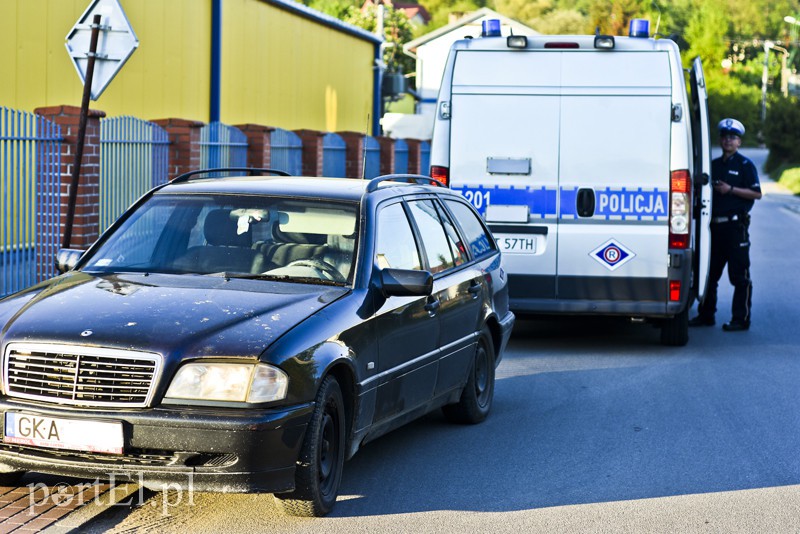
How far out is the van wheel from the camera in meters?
11.7

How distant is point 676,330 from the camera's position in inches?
463

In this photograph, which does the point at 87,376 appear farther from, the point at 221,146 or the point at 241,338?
the point at 221,146

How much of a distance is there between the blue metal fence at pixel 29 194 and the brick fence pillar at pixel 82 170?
0.29 ft

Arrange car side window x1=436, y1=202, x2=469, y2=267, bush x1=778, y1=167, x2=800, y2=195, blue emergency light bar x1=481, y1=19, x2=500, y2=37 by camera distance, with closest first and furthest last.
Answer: car side window x1=436, y1=202, x2=469, y2=267 → blue emergency light bar x1=481, y1=19, x2=500, y2=37 → bush x1=778, y1=167, x2=800, y2=195

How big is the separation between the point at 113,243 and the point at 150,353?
1.71 m

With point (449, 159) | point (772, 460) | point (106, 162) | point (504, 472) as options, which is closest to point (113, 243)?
point (504, 472)

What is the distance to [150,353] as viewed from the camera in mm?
5367

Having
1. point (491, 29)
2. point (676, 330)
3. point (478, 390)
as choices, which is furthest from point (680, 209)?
point (478, 390)

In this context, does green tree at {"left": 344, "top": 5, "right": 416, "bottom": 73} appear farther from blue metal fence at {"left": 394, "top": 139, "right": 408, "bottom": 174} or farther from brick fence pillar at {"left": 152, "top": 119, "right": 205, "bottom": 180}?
brick fence pillar at {"left": 152, "top": 119, "right": 205, "bottom": 180}

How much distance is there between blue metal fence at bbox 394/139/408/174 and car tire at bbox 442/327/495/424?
21697 millimetres

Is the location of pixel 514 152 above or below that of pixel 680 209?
above

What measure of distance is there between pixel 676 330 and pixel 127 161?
613 cm

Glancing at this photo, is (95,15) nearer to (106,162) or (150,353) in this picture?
(106,162)

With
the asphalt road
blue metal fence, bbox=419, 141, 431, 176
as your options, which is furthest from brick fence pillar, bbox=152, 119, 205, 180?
blue metal fence, bbox=419, 141, 431, 176
